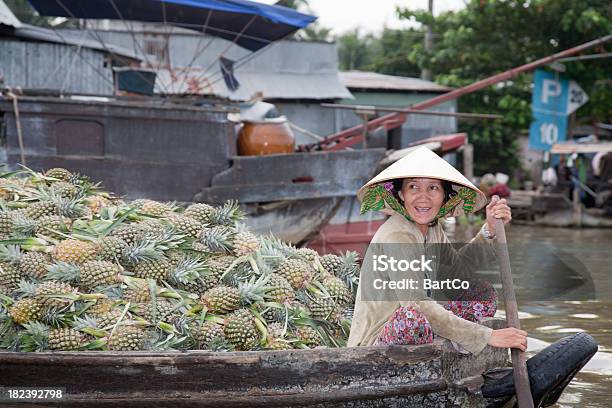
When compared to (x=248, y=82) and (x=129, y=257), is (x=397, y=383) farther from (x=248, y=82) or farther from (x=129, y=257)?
(x=248, y=82)

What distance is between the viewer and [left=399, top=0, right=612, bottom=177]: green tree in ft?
57.2

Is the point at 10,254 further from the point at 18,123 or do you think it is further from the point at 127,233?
the point at 18,123

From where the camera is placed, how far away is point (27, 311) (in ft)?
12.6

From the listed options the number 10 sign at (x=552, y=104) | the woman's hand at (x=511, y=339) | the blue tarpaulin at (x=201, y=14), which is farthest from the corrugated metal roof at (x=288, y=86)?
the woman's hand at (x=511, y=339)

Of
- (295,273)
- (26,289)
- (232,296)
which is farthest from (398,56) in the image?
(26,289)

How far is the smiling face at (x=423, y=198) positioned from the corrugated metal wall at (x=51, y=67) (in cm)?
909

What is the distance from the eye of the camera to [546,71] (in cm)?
1723

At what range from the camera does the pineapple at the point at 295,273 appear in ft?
14.5

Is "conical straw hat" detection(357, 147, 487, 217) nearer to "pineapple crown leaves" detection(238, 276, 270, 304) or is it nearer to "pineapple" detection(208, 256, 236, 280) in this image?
"pineapple crown leaves" detection(238, 276, 270, 304)

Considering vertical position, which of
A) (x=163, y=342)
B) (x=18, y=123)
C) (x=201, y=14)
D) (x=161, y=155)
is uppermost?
(x=201, y=14)

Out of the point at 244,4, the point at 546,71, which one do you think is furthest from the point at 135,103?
the point at 546,71

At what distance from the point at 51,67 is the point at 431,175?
1013cm

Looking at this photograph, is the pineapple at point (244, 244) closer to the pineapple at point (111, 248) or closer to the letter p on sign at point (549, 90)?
the pineapple at point (111, 248)

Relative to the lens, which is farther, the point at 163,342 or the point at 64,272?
the point at 64,272
